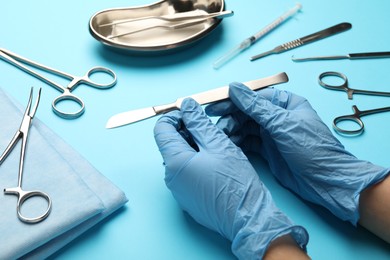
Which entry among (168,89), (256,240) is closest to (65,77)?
(168,89)

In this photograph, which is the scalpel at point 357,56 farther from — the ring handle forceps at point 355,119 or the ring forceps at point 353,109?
the ring handle forceps at point 355,119

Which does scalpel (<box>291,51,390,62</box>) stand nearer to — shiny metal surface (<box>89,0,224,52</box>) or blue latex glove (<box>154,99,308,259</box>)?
shiny metal surface (<box>89,0,224,52</box>)

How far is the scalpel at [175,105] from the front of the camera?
0.88 m

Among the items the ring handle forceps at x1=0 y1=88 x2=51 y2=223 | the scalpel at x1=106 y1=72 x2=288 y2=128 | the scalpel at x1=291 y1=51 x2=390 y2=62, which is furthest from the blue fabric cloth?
the scalpel at x1=291 y1=51 x2=390 y2=62

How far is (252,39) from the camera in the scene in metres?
1.24

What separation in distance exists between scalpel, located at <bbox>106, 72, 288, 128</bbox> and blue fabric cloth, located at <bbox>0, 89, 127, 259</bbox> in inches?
4.3

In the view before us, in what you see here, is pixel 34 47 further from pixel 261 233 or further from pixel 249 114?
pixel 261 233

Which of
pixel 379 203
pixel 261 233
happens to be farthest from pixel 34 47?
pixel 379 203

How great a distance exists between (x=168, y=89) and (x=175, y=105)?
8.4 inches

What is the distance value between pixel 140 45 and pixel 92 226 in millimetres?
493

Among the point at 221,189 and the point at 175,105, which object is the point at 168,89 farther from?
the point at 221,189

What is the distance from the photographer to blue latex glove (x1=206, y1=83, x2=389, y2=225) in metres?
0.83

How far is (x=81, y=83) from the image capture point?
1085 millimetres

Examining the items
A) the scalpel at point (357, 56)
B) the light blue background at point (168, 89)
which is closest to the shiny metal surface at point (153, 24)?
the light blue background at point (168, 89)
